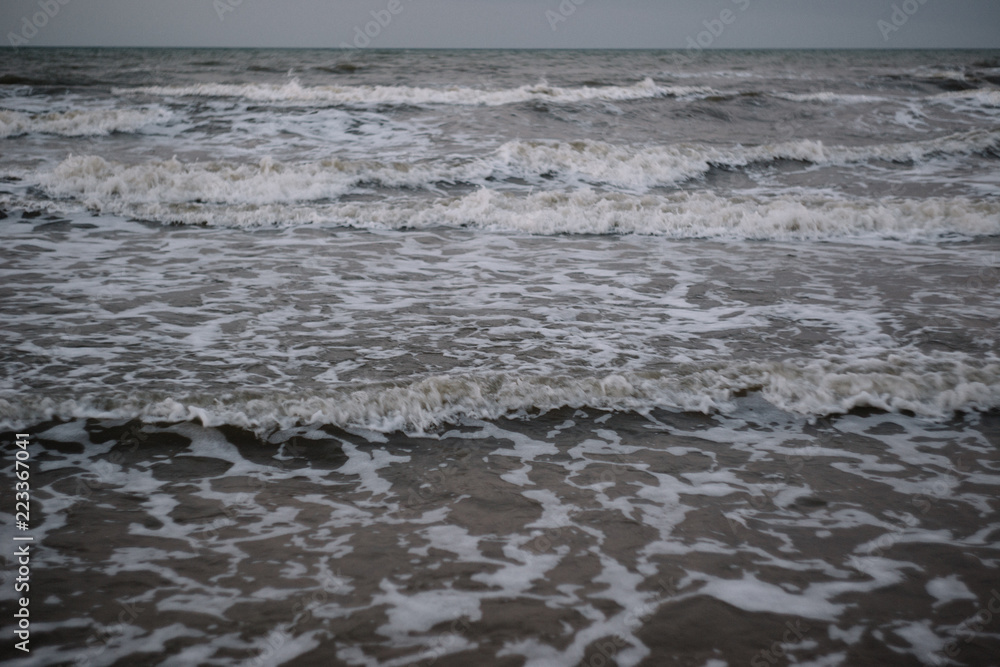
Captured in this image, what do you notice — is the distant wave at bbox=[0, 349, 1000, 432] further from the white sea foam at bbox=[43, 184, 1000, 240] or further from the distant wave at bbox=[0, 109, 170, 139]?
the distant wave at bbox=[0, 109, 170, 139]

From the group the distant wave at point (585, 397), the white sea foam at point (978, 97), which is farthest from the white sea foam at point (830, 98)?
the distant wave at point (585, 397)

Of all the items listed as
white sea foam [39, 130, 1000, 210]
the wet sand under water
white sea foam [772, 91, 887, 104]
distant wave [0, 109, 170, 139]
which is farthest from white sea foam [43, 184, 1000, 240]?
white sea foam [772, 91, 887, 104]

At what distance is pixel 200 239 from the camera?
26.3 ft

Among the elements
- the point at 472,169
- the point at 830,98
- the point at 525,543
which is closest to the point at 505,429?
the point at 525,543

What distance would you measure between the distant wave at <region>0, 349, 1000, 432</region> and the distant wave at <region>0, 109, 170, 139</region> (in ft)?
45.3

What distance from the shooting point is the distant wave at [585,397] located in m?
3.87

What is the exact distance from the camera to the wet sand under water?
237 centimetres

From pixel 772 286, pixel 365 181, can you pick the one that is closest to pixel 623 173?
pixel 365 181

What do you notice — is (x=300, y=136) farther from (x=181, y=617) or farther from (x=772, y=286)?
(x=181, y=617)

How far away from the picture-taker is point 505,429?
390cm

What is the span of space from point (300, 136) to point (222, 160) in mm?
2920

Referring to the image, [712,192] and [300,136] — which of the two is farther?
[300,136]

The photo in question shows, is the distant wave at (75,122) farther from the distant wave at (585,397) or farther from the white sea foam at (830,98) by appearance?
the white sea foam at (830,98)

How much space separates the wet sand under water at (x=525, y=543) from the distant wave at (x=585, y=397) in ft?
0.44
